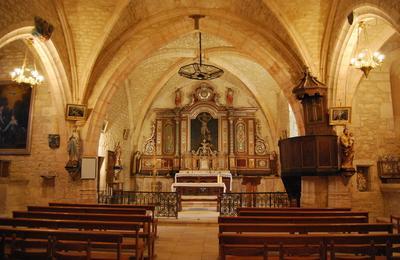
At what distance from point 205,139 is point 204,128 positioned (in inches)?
24.7

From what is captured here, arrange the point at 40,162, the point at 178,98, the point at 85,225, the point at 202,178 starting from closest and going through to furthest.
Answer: the point at 85,225, the point at 40,162, the point at 202,178, the point at 178,98

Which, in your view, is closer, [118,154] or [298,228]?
[298,228]

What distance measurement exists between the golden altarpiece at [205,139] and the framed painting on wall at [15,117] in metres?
7.42

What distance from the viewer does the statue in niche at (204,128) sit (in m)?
18.4

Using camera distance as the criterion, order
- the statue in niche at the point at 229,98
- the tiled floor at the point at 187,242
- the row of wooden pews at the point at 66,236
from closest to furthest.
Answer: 1. the row of wooden pews at the point at 66,236
2. the tiled floor at the point at 187,242
3. the statue in niche at the point at 229,98

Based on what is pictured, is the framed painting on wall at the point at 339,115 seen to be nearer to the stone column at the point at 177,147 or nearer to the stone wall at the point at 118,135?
the stone wall at the point at 118,135

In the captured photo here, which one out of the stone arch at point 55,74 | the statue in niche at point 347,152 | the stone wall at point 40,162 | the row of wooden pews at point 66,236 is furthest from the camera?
the stone wall at point 40,162

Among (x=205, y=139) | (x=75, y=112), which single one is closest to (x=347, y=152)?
(x=75, y=112)

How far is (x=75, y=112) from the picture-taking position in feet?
35.7

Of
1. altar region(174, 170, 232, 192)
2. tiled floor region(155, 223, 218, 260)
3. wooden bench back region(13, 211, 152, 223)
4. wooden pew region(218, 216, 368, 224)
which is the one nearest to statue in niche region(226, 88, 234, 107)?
altar region(174, 170, 232, 192)

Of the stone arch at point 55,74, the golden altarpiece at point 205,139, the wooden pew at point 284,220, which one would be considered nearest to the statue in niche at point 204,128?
the golden altarpiece at point 205,139

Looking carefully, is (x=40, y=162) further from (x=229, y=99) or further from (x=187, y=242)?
(x=229, y=99)

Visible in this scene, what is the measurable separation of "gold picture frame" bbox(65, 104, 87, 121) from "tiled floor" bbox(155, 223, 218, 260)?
4.49 m

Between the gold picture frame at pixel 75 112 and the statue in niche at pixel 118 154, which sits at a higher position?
the gold picture frame at pixel 75 112
